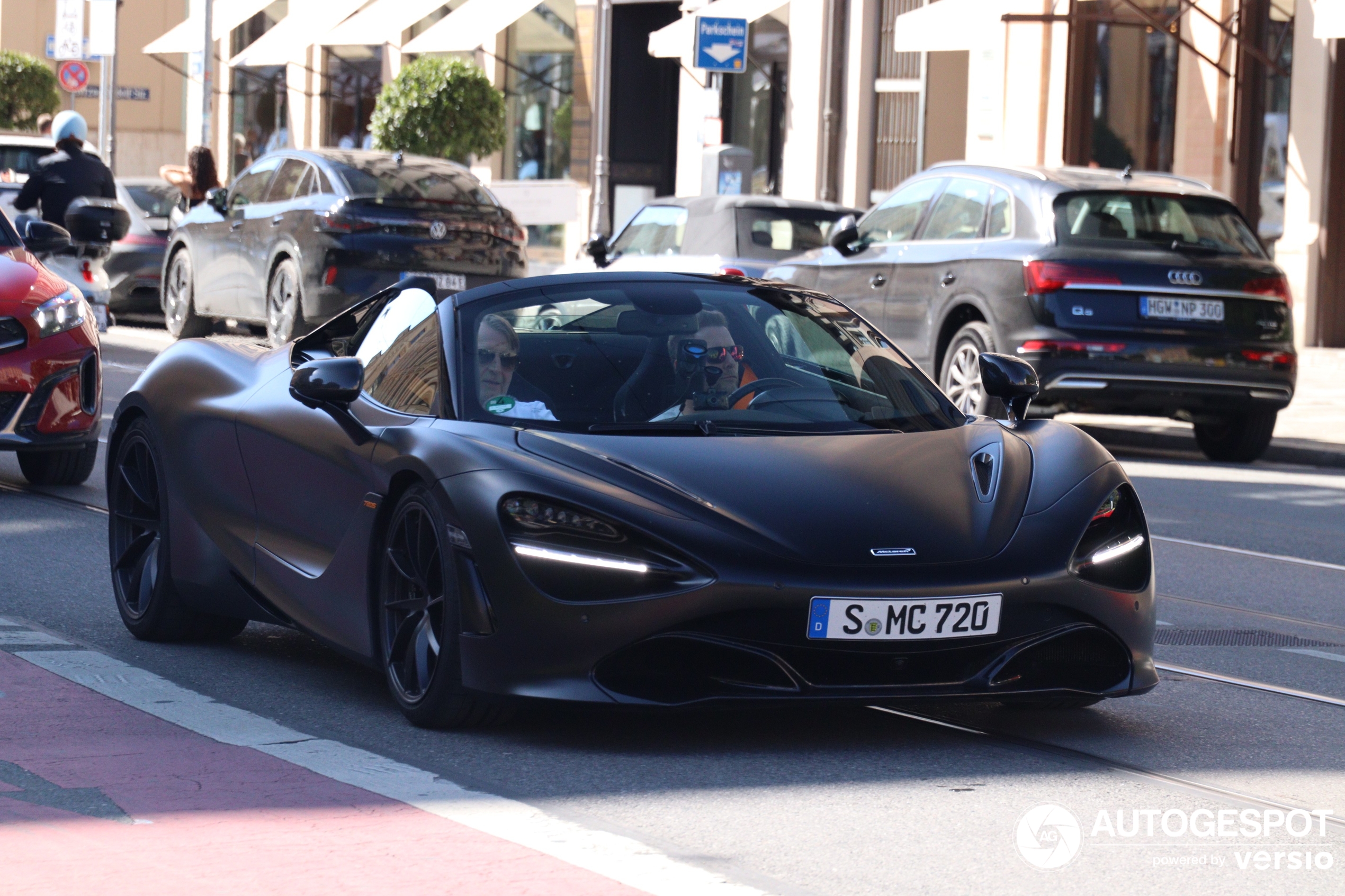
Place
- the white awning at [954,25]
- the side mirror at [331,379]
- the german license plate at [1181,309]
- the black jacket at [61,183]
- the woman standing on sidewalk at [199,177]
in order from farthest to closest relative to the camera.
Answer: the white awning at [954,25] → the woman standing on sidewalk at [199,177] → the black jacket at [61,183] → the german license plate at [1181,309] → the side mirror at [331,379]

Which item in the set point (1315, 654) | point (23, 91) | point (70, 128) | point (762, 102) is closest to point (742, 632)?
point (1315, 654)

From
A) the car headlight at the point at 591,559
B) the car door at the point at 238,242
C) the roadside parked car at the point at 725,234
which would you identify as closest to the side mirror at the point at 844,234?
the roadside parked car at the point at 725,234

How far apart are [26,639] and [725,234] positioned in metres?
10.2

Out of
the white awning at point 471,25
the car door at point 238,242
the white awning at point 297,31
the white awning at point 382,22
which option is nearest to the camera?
the car door at point 238,242

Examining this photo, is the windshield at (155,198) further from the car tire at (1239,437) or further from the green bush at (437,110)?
the car tire at (1239,437)

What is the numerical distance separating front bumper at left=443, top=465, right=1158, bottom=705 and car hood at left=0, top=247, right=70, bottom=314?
5.40 m

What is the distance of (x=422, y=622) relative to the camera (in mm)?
5500

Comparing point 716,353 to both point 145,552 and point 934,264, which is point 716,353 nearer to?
point 145,552

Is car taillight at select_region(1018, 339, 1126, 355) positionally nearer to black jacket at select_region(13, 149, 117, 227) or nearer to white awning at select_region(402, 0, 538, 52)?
black jacket at select_region(13, 149, 117, 227)

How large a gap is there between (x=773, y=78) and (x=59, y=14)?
42.7 ft

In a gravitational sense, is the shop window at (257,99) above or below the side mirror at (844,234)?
above

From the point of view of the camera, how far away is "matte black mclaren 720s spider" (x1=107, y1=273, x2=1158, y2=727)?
5117 mm

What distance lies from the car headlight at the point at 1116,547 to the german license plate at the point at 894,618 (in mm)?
346

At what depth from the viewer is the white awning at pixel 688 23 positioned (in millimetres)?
26203
